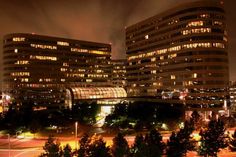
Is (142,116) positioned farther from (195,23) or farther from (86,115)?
(195,23)

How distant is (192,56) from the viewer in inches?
5684

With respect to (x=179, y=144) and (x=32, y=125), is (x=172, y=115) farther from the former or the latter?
(x=179, y=144)

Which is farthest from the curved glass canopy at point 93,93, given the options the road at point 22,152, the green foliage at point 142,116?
the road at point 22,152

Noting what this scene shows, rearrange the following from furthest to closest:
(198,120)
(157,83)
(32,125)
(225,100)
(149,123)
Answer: (157,83)
(225,100)
(198,120)
(149,123)
(32,125)

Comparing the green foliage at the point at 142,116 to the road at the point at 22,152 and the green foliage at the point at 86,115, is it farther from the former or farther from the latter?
the road at the point at 22,152

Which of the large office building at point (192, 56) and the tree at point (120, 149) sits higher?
the large office building at point (192, 56)

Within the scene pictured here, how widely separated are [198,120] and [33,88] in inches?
4429

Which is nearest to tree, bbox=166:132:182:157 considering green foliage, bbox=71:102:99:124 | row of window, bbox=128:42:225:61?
green foliage, bbox=71:102:99:124

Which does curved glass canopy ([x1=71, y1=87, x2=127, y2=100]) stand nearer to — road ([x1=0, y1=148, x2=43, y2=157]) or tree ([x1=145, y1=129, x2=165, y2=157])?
road ([x1=0, y1=148, x2=43, y2=157])

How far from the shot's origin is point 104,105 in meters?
140

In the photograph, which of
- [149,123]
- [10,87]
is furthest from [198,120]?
[10,87]

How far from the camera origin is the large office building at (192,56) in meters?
140

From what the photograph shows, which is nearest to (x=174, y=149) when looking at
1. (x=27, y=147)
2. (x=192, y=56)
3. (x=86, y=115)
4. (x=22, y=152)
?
(x=22, y=152)

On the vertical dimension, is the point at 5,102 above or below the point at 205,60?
below
